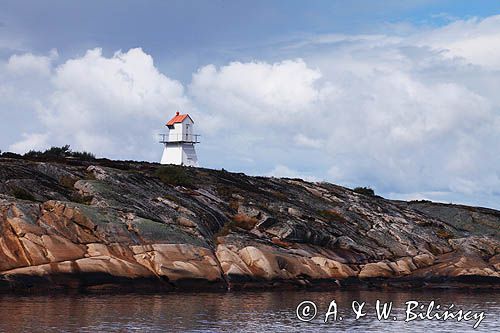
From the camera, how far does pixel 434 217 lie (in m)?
95.0

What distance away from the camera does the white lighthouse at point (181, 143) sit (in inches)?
4124

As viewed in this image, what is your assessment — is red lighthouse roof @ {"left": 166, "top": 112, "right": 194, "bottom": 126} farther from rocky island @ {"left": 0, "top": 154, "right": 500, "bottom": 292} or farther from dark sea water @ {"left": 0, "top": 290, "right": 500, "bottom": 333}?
dark sea water @ {"left": 0, "top": 290, "right": 500, "bottom": 333}

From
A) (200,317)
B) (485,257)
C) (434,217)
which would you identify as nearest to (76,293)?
(200,317)

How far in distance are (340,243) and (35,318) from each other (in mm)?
40297

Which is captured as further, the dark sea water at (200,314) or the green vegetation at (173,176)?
the green vegetation at (173,176)

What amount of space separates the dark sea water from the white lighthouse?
159ft

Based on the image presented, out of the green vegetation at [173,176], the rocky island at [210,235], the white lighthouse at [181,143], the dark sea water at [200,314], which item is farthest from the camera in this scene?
the white lighthouse at [181,143]

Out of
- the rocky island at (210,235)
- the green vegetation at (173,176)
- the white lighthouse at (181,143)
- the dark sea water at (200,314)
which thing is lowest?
the dark sea water at (200,314)

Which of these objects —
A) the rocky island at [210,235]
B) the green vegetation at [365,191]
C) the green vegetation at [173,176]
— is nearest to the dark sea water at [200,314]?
the rocky island at [210,235]

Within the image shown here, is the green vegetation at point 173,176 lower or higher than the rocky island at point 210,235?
higher

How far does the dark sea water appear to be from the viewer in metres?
37.9

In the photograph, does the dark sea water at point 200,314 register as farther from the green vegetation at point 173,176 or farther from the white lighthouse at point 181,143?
the white lighthouse at point 181,143

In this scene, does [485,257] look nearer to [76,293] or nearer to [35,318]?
[76,293]

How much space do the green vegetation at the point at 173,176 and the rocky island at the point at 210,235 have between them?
11 centimetres
